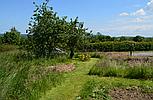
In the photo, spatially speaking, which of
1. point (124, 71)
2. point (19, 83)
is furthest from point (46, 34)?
point (19, 83)

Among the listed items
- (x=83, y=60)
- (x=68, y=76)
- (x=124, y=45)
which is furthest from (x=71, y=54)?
(x=124, y=45)

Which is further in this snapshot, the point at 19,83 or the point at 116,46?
the point at 116,46

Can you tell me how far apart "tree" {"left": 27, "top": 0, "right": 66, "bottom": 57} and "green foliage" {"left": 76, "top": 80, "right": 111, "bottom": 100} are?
1237 cm

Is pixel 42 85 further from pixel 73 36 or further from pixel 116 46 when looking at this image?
pixel 116 46

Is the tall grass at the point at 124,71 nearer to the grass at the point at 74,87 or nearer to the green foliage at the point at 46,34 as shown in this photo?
the grass at the point at 74,87

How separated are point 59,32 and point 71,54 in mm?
3499

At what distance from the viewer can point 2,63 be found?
952 centimetres

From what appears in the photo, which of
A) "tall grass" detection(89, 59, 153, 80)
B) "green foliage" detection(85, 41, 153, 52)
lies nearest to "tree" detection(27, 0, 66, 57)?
"tall grass" detection(89, 59, 153, 80)

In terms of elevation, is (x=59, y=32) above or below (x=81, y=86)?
above

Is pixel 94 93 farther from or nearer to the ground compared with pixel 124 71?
nearer to the ground

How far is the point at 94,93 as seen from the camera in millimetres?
11086

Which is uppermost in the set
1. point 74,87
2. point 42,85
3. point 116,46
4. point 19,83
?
point 116,46

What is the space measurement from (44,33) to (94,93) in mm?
14010

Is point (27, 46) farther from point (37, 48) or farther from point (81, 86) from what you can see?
point (81, 86)
